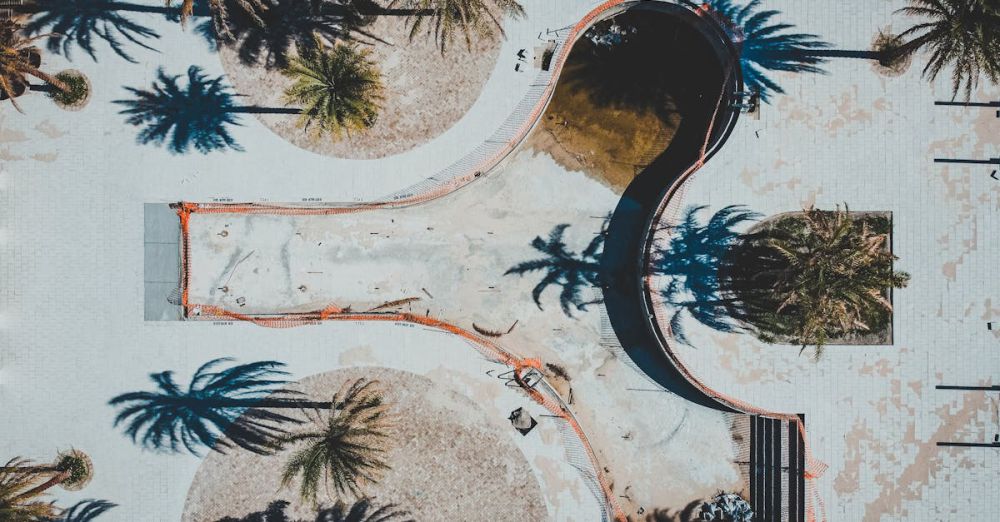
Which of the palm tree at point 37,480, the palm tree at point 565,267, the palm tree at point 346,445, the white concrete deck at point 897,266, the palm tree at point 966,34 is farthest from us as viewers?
the palm tree at point 565,267

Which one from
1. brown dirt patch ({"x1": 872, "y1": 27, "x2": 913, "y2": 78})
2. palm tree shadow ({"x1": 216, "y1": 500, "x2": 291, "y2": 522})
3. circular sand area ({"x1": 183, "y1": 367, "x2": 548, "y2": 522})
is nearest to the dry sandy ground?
brown dirt patch ({"x1": 872, "y1": 27, "x2": 913, "y2": 78})

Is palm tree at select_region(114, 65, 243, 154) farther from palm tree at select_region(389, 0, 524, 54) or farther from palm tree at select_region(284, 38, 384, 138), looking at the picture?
palm tree at select_region(389, 0, 524, 54)

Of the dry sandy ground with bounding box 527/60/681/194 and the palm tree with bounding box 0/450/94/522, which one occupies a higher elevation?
the dry sandy ground with bounding box 527/60/681/194

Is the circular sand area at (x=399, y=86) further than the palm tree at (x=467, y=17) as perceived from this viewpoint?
Yes

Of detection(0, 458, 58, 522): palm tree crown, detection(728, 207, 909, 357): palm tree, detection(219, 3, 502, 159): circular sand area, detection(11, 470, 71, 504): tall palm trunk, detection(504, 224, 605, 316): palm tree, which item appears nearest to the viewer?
detection(728, 207, 909, 357): palm tree

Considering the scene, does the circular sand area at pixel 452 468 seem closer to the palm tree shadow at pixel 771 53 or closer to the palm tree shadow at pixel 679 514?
the palm tree shadow at pixel 679 514

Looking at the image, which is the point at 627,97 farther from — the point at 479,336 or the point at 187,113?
the point at 187,113

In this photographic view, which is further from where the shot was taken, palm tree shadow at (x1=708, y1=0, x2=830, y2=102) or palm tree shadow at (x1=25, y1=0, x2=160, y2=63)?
palm tree shadow at (x1=25, y1=0, x2=160, y2=63)

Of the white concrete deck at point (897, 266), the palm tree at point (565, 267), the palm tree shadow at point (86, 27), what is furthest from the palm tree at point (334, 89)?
the white concrete deck at point (897, 266)
